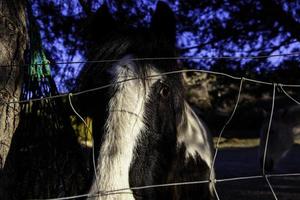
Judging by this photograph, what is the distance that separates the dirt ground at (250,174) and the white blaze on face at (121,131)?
4326 millimetres

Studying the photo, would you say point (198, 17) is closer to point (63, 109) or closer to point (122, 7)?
point (122, 7)

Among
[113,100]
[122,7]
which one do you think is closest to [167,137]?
[113,100]

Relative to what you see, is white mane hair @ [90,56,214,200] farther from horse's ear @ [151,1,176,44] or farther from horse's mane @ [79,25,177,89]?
horse's ear @ [151,1,176,44]

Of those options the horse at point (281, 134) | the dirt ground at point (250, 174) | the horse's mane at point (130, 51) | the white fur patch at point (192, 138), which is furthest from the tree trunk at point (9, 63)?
the horse at point (281, 134)

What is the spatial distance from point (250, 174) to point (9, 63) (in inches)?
293

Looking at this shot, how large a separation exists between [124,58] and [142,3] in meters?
2.49

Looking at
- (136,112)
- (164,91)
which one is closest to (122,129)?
(136,112)

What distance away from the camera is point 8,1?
2.37m

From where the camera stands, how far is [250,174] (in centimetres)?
905

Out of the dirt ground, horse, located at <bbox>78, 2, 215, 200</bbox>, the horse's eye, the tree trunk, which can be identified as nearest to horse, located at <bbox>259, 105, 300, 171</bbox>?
the dirt ground

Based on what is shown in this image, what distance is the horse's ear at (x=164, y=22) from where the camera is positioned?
2.90m

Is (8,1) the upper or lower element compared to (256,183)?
upper

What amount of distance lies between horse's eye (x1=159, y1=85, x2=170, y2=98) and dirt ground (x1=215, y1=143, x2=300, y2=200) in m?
4.09

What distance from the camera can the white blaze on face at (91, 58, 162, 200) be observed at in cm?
205
